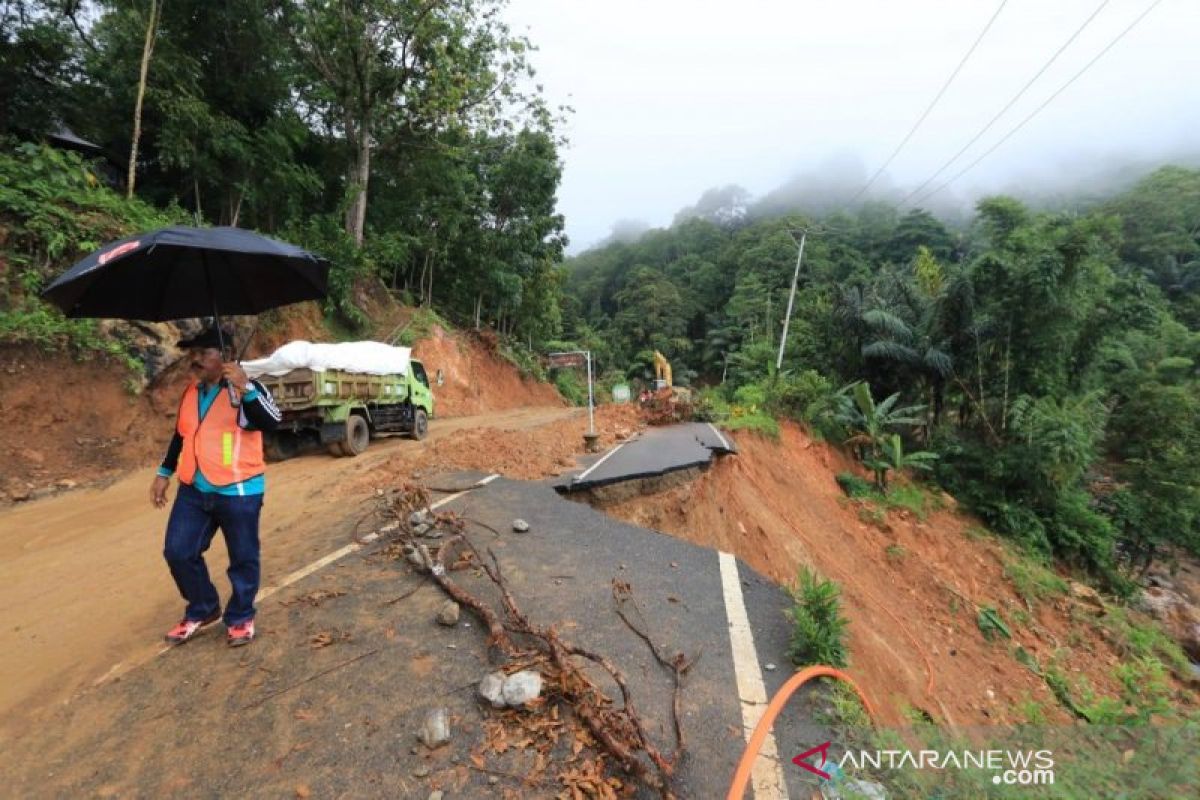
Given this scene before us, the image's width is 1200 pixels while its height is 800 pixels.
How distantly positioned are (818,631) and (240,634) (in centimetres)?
368

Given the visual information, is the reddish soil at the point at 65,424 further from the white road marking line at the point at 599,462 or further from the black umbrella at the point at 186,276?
the white road marking line at the point at 599,462

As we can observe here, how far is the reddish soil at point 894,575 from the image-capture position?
6.88 metres

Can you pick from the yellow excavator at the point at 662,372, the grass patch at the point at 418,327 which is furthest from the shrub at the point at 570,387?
the yellow excavator at the point at 662,372

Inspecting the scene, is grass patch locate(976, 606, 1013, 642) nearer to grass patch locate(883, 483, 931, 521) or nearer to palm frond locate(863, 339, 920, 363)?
grass patch locate(883, 483, 931, 521)

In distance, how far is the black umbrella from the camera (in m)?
2.98

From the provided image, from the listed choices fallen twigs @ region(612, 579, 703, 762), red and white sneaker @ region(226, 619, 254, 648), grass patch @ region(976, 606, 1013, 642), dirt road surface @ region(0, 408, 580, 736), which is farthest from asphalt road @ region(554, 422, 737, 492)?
grass patch @ region(976, 606, 1013, 642)

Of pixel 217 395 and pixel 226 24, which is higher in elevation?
pixel 226 24

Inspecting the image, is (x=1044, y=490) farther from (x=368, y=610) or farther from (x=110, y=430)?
(x=110, y=430)

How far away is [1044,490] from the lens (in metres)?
13.9

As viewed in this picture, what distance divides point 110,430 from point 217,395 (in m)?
7.79

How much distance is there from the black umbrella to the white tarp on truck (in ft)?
14.0

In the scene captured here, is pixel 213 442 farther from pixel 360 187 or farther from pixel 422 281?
pixel 422 281

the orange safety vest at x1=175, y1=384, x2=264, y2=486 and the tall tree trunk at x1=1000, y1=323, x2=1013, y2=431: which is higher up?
the orange safety vest at x1=175, y1=384, x2=264, y2=486

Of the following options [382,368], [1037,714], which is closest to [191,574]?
[382,368]
